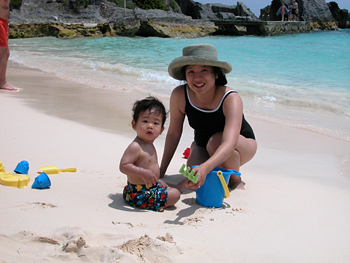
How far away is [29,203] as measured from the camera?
1942 millimetres

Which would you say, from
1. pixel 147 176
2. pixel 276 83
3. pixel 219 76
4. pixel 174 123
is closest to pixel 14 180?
pixel 147 176

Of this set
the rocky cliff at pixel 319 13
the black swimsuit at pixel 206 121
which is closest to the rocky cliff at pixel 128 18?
the rocky cliff at pixel 319 13

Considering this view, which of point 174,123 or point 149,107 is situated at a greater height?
point 149,107

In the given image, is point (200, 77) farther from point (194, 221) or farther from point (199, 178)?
point (194, 221)

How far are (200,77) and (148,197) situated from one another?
0.89m

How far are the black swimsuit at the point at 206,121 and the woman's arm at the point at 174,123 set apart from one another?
0.16 ft

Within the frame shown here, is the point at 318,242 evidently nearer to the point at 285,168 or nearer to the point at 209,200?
the point at 209,200

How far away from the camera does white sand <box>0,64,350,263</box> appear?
1576 mm

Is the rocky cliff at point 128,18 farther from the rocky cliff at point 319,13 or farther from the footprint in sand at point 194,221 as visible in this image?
the footprint in sand at point 194,221

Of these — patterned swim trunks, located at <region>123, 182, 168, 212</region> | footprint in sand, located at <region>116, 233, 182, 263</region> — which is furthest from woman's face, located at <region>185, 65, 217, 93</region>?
footprint in sand, located at <region>116, 233, 182, 263</region>

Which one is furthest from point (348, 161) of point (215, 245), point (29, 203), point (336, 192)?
point (29, 203)

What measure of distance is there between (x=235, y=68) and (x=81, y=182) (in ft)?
26.8

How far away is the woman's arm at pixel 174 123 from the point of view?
2680 mm

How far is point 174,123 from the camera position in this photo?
2.73 m
